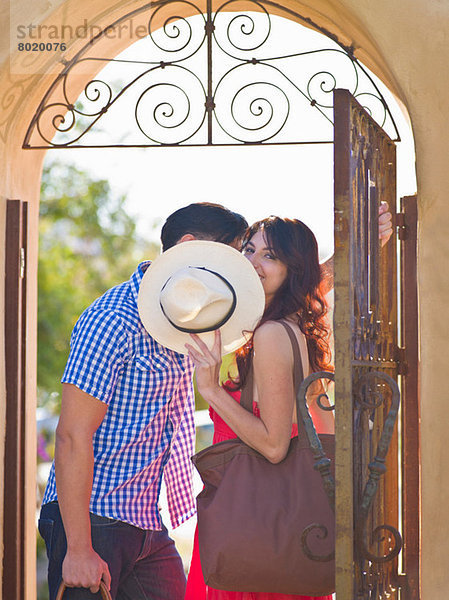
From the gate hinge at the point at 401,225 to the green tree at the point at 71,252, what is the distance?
11.2m

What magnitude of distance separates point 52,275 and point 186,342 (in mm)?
11458

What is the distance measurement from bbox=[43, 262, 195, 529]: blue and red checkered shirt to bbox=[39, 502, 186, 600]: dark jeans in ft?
0.17

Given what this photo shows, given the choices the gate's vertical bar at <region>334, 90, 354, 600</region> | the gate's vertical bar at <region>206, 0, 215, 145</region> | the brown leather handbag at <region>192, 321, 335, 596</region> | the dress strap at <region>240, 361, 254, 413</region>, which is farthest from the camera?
the gate's vertical bar at <region>206, 0, 215, 145</region>

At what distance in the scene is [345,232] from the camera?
114 inches

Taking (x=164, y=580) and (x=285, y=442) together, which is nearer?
(x=285, y=442)

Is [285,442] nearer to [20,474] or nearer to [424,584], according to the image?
[424,584]

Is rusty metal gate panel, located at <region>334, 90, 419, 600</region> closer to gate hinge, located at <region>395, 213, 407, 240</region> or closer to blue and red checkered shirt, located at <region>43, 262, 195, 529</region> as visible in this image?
gate hinge, located at <region>395, 213, 407, 240</region>

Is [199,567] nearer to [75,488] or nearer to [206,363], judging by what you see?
[75,488]

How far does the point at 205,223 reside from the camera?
12.3 feet

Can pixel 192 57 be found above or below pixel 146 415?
above

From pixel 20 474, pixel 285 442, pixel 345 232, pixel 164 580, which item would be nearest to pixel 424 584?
pixel 285 442

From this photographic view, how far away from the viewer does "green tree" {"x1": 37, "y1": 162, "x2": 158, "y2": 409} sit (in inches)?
578

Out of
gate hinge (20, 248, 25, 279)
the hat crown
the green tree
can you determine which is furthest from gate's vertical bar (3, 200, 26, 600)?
the green tree

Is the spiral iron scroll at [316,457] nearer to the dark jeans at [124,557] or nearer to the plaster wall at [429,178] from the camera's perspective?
the plaster wall at [429,178]
